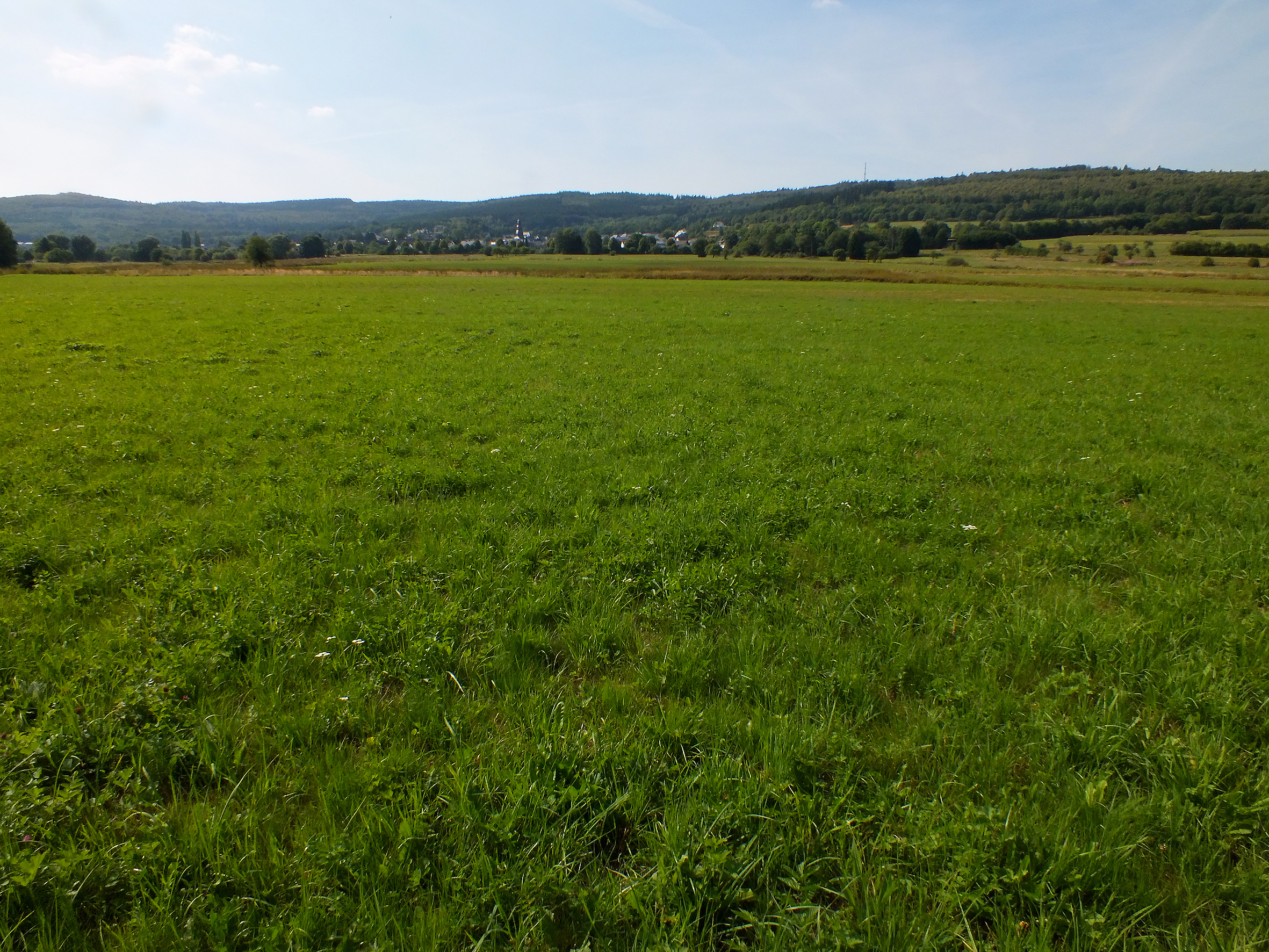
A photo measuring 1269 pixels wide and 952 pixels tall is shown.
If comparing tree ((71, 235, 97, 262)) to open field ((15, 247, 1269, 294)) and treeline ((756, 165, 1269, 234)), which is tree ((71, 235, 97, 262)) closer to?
open field ((15, 247, 1269, 294))

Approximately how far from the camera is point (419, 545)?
5609mm

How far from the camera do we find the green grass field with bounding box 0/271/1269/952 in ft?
→ 8.09

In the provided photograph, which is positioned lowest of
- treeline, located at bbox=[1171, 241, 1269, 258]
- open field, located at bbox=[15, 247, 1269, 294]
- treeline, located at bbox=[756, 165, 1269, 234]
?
open field, located at bbox=[15, 247, 1269, 294]

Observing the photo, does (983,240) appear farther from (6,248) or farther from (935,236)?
(6,248)

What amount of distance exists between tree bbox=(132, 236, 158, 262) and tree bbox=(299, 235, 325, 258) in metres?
28.3

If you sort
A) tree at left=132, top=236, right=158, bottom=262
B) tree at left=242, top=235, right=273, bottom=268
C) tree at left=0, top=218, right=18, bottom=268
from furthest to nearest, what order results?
tree at left=132, top=236, right=158, bottom=262, tree at left=242, top=235, right=273, bottom=268, tree at left=0, top=218, right=18, bottom=268

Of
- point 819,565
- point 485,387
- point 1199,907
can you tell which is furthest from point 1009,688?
point 485,387

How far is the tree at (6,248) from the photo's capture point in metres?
72.0

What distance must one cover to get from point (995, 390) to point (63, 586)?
50.6 feet

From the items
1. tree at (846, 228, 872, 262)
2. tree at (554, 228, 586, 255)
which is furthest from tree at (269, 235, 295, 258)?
tree at (846, 228, 872, 262)

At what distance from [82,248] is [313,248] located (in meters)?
51.4

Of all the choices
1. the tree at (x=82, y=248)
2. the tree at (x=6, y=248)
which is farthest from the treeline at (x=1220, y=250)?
the tree at (x=82, y=248)

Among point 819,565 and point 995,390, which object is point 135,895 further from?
point 995,390

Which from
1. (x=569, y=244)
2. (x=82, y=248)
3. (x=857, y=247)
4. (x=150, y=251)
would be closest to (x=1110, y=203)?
(x=857, y=247)
